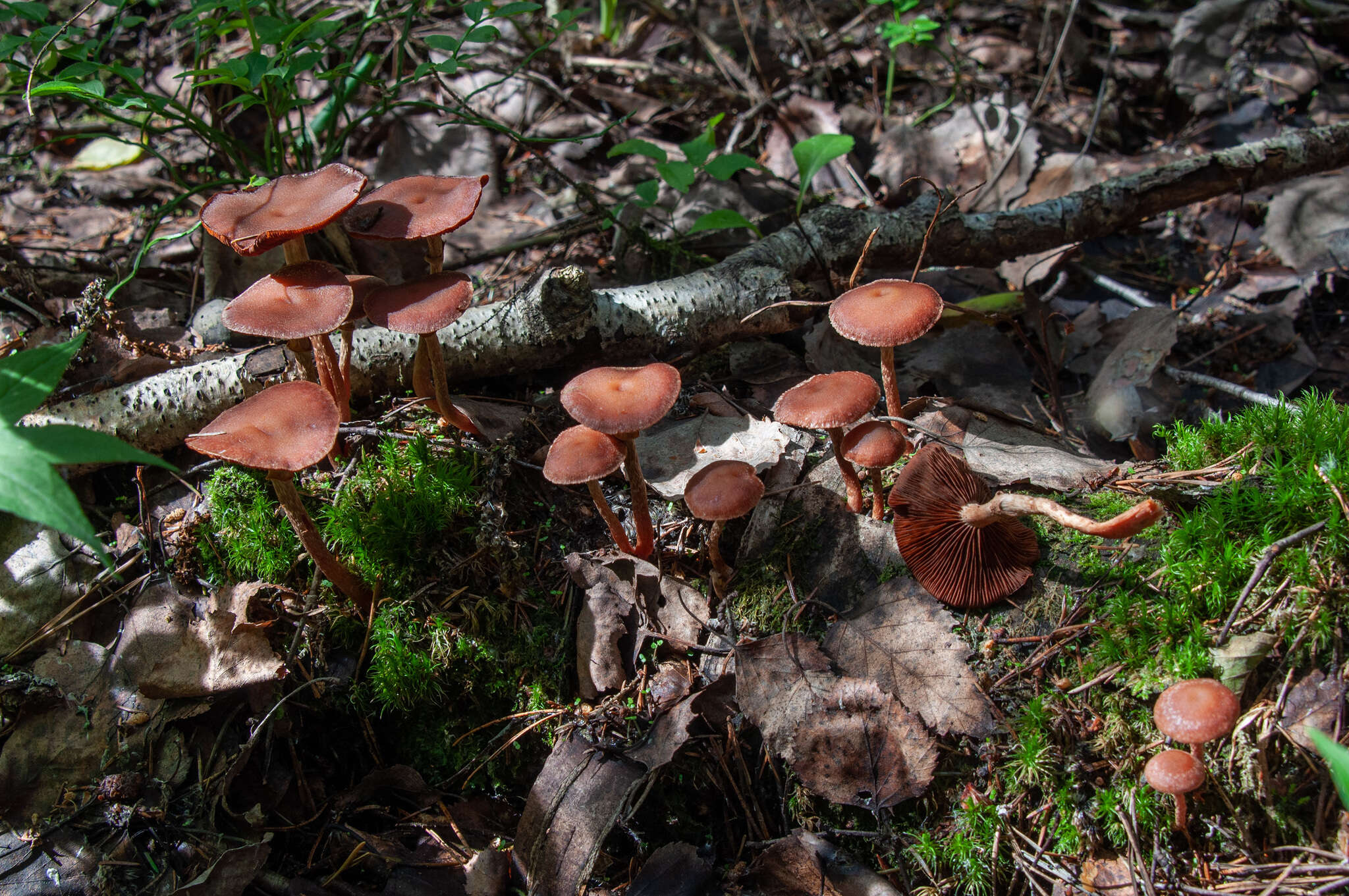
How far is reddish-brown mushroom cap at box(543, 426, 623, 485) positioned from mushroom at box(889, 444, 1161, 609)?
911 millimetres

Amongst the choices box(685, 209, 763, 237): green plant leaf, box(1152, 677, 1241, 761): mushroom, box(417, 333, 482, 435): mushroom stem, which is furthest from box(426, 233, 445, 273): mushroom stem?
box(1152, 677, 1241, 761): mushroom

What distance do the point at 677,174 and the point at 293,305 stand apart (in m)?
2.04

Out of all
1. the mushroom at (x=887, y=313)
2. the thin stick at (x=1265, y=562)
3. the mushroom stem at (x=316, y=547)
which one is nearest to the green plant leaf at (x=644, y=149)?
the mushroom at (x=887, y=313)

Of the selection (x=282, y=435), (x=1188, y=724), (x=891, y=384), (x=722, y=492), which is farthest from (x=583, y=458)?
(x=1188, y=724)

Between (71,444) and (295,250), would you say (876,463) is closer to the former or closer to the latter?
(71,444)

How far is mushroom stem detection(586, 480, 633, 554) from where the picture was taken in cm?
270

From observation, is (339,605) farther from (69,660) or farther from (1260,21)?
(1260,21)

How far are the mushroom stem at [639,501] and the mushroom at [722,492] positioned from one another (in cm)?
22

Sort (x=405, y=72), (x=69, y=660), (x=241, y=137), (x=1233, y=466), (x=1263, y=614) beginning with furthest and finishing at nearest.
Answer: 1. (x=405, y=72)
2. (x=241, y=137)
3. (x=69, y=660)
4. (x=1233, y=466)
5. (x=1263, y=614)

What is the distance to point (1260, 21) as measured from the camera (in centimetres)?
583

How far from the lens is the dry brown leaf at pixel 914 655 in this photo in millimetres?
2359

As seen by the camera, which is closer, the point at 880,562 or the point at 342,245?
the point at 880,562

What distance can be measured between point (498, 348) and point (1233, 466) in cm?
276

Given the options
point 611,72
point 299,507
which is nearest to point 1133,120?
point 611,72
